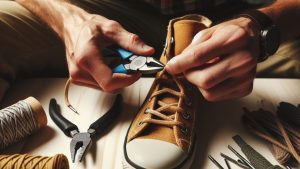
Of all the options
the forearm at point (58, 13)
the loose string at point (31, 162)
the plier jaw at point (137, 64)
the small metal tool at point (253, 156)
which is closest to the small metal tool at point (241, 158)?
the small metal tool at point (253, 156)

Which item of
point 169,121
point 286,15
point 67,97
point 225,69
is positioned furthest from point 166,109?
point 286,15

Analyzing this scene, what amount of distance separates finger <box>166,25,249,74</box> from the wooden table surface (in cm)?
17

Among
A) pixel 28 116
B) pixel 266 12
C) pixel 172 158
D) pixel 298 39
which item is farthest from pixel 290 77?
pixel 28 116

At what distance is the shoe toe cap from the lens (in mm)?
612

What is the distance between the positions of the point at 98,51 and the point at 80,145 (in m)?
0.18

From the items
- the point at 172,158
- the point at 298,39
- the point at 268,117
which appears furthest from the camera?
the point at 298,39

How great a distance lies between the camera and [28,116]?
721 mm

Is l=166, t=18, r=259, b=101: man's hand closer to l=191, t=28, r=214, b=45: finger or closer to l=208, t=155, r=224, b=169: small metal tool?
l=191, t=28, r=214, b=45: finger

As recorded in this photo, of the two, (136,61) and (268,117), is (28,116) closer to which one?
(136,61)

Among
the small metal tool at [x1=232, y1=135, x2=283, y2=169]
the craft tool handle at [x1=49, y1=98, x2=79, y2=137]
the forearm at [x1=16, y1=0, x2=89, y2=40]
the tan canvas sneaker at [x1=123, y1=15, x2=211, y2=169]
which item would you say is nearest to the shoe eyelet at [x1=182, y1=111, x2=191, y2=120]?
the tan canvas sneaker at [x1=123, y1=15, x2=211, y2=169]

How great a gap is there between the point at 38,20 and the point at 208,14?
0.45 meters

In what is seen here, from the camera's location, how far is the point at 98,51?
72 centimetres

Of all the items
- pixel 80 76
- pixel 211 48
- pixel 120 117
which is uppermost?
pixel 211 48

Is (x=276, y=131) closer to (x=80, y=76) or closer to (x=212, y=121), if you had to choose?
(x=212, y=121)
